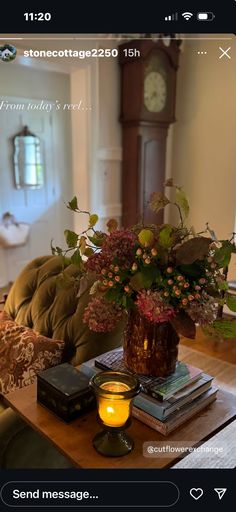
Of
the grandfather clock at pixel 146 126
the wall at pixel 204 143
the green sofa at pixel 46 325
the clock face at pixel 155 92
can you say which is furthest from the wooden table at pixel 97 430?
the clock face at pixel 155 92

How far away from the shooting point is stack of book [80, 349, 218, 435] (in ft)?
2.19

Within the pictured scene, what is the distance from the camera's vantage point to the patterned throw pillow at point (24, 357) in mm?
979

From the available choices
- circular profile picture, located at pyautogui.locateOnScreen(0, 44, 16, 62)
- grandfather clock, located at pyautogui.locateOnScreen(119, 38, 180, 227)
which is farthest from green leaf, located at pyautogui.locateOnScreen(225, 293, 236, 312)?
grandfather clock, located at pyautogui.locateOnScreen(119, 38, 180, 227)

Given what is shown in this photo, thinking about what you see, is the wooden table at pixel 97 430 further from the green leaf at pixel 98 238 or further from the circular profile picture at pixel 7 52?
the circular profile picture at pixel 7 52

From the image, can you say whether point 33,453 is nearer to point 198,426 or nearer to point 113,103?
point 198,426

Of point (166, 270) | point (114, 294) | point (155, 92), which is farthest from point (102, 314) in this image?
point (155, 92)

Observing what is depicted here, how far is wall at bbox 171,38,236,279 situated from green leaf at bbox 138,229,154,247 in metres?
0.38

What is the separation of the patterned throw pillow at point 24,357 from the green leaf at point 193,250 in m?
0.54

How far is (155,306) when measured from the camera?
60 cm

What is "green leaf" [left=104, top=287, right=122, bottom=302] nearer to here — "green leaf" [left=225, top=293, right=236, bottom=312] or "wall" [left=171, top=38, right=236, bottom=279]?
"green leaf" [left=225, top=293, right=236, bottom=312]
